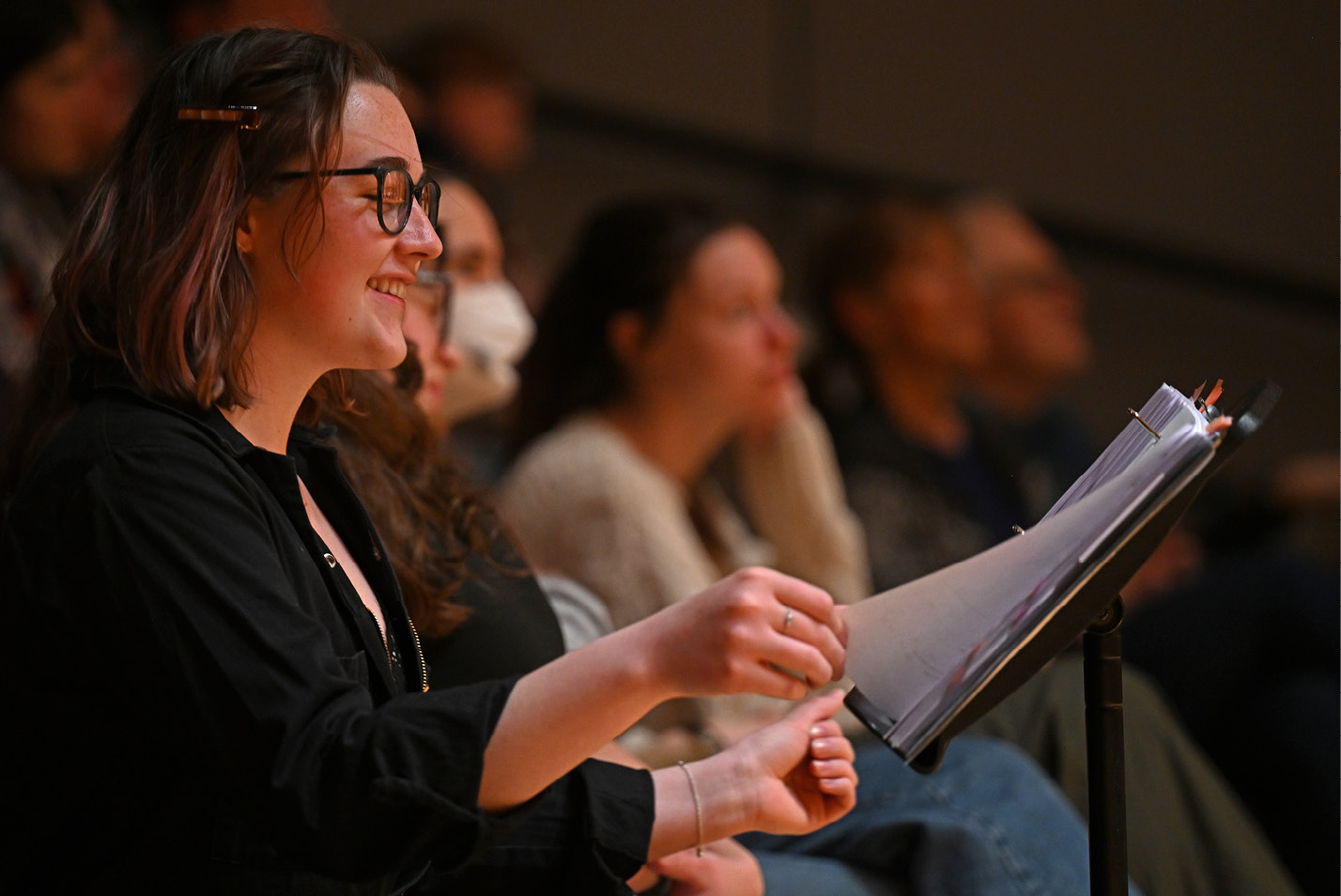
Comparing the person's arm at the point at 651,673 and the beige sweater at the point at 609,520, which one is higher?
the person's arm at the point at 651,673

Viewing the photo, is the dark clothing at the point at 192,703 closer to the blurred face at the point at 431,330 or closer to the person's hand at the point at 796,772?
the person's hand at the point at 796,772

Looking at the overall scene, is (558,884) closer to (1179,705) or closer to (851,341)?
(1179,705)

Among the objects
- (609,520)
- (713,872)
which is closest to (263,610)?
(713,872)

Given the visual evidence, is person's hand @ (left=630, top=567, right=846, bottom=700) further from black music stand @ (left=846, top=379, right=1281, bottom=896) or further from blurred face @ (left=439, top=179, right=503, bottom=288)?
blurred face @ (left=439, top=179, right=503, bottom=288)

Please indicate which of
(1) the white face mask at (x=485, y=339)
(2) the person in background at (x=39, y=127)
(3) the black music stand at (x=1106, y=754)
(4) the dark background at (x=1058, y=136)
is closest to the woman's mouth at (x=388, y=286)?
(3) the black music stand at (x=1106, y=754)

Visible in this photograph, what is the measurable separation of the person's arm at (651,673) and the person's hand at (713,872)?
356 mm

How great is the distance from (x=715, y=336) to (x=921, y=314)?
0.88m

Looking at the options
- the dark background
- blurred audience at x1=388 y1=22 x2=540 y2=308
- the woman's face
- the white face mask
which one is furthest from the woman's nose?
the dark background

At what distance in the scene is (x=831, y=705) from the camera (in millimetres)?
1137

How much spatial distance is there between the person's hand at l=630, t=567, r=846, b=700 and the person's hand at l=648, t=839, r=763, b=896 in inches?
14.7

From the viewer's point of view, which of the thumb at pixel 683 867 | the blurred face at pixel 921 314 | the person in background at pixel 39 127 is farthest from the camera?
the blurred face at pixel 921 314

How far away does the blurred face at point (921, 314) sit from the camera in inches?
121

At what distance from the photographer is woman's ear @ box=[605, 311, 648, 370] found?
232cm

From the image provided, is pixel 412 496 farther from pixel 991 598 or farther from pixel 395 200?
pixel 991 598
